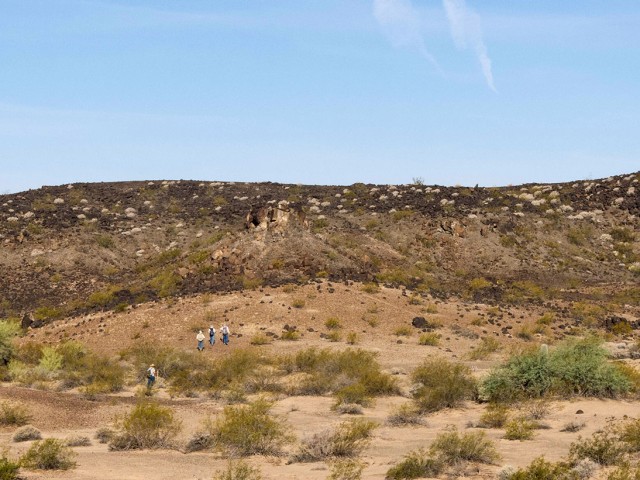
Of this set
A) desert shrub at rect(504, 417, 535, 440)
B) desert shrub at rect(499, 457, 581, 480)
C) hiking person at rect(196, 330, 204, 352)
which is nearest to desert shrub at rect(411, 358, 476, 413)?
desert shrub at rect(504, 417, 535, 440)

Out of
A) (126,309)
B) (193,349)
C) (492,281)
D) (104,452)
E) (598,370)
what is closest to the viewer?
(104,452)

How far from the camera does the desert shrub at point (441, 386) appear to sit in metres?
24.5

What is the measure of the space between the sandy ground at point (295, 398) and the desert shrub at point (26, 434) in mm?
493

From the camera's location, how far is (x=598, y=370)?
80.7ft

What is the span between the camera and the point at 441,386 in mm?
25031

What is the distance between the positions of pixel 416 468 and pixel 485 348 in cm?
2310

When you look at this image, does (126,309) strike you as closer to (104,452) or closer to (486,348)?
(486,348)

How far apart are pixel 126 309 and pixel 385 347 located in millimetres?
15214

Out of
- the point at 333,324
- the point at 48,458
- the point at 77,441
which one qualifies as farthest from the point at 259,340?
the point at 48,458

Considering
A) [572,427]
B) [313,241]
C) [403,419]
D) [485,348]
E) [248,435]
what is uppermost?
[313,241]

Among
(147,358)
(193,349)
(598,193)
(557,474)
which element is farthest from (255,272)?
(598,193)

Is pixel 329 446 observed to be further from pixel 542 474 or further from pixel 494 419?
pixel 494 419

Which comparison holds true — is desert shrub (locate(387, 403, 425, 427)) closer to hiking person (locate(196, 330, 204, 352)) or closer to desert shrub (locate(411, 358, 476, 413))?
desert shrub (locate(411, 358, 476, 413))

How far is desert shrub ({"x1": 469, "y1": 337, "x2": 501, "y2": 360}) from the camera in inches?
1426
